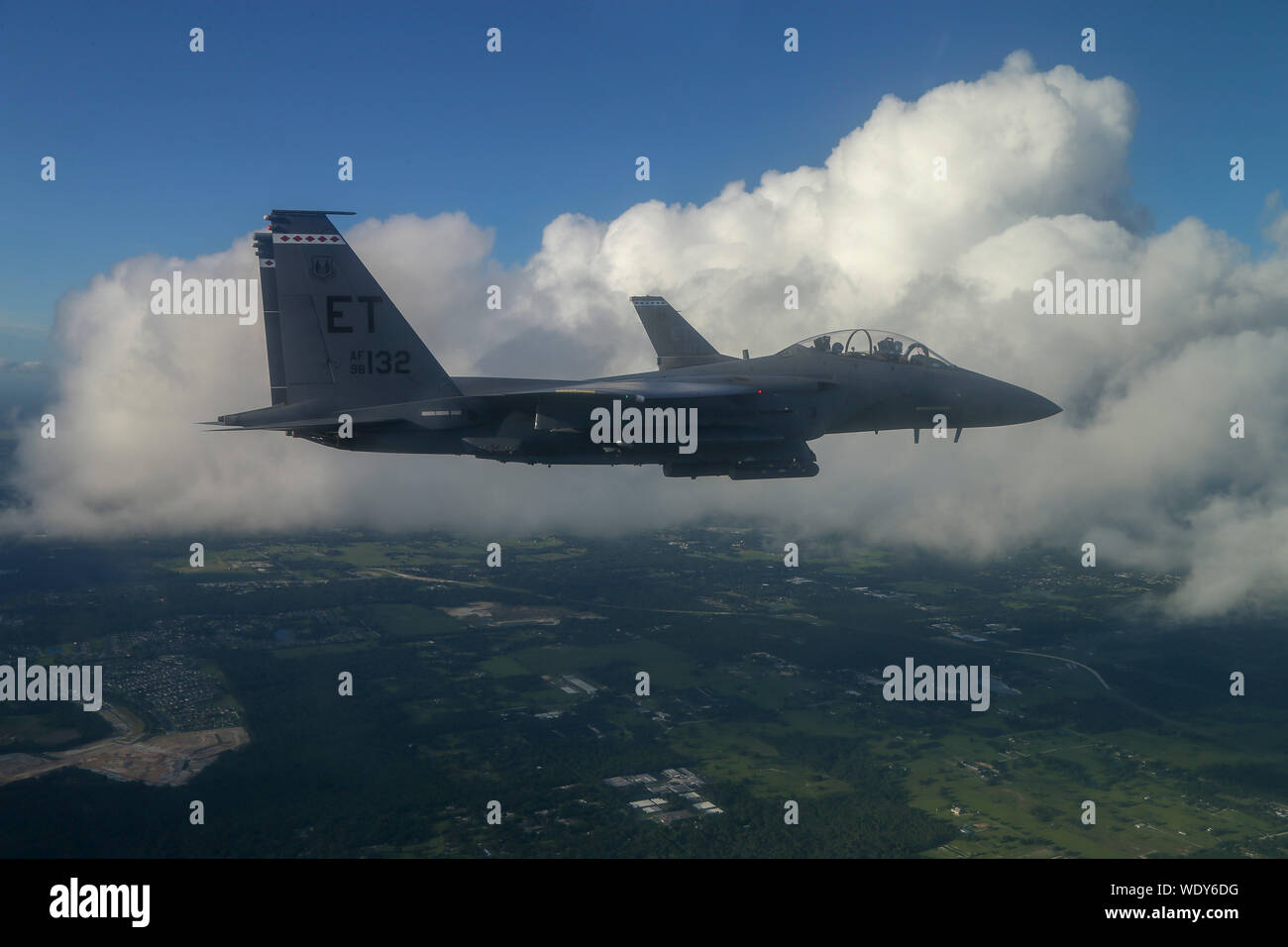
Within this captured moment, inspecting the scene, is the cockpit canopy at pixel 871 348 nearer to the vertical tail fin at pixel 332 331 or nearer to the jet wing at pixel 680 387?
the jet wing at pixel 680 387

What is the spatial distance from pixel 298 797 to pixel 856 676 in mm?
73570

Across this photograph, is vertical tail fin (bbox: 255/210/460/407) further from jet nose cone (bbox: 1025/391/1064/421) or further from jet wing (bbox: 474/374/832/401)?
jet nose cone (bbox: 1025/391/1064/421)

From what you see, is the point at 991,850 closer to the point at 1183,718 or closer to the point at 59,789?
the point at 1183,718

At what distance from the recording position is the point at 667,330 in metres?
44.8

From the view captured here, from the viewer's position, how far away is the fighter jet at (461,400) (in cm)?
2150

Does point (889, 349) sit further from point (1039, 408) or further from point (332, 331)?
point (332, 331)

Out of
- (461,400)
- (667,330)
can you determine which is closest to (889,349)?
(461,400)

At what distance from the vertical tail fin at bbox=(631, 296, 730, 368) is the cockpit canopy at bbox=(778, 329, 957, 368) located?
64.1 feet

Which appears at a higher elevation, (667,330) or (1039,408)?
(667,330)

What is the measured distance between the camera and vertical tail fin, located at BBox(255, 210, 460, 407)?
21516mm

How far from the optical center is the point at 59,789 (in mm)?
73375

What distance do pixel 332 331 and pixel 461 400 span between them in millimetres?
4116
